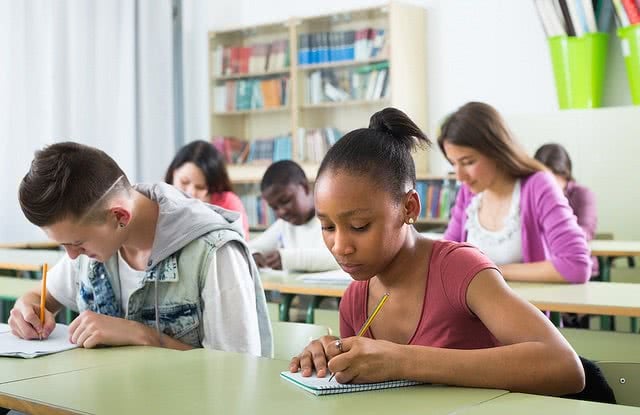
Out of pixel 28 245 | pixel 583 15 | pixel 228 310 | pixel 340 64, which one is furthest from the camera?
pixel 340 64

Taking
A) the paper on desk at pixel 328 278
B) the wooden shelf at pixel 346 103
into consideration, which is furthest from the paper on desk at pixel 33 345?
the wooden shelf at pixel 346 103

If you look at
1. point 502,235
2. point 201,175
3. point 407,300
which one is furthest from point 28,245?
point 407,300

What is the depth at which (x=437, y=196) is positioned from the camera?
19.6 ft

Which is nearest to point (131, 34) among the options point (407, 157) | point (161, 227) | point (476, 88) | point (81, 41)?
point (81, 41)

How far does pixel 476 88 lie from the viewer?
624 cm

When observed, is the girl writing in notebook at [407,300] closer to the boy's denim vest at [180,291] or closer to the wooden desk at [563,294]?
the boy's denim vest at [180,291]

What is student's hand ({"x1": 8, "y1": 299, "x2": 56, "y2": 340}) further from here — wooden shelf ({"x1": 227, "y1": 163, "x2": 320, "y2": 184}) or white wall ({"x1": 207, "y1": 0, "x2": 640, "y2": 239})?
wooden shelf ({"x1": 227, "y1": 163, "x2": 320, "y2": 184})

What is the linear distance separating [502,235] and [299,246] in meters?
1.22

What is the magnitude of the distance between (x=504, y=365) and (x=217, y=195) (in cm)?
313

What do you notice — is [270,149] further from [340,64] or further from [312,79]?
[340,64]

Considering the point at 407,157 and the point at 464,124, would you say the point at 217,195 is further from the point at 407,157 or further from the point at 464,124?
the point at 407,157

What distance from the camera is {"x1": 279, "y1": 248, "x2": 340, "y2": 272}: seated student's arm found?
3.75 m

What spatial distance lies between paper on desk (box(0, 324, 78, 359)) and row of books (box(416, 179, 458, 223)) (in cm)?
401

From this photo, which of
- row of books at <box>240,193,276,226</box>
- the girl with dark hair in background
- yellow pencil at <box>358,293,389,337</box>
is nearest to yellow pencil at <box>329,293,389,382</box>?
yellow pencil at <box>358,293,389,337</box>
